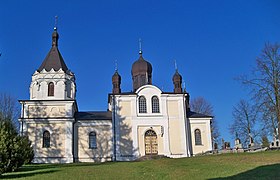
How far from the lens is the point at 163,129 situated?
35.3m

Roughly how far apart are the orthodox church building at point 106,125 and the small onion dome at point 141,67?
412cm

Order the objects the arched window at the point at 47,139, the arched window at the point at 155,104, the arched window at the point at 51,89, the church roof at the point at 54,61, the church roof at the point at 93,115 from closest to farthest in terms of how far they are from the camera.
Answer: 1. the arched window at the point at 47,139
2. the arched window at the point at 51,89
3. the church roof at the point at 93,115
4. the arched window at the point at 155,104
5. the church roof at the point at 54,61

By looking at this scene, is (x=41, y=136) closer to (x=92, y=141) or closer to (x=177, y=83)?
(x=92, y=141)

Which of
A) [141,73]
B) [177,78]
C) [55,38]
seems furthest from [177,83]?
[55,38]

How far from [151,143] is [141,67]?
32.1 feet

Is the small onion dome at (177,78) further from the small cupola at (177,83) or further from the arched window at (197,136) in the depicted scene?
the arched window at (197,136)

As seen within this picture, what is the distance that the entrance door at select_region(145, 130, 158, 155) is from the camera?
1371 inches

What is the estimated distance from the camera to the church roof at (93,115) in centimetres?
3580

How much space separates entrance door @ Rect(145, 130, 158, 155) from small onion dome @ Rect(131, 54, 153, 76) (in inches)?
322

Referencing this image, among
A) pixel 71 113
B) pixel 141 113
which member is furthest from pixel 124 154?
pixel 71 113

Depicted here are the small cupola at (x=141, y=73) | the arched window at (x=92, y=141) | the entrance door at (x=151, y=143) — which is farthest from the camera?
the small cupola at (x=141, y=73)

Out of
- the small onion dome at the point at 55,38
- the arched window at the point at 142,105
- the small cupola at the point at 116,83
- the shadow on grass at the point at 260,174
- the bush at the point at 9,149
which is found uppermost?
the small onion dome at the point at 55,38

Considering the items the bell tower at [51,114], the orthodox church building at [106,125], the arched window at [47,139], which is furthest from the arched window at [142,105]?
the arched window at [47,139]

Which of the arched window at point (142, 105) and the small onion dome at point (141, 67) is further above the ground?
the small onion dome at point (141, 67)
